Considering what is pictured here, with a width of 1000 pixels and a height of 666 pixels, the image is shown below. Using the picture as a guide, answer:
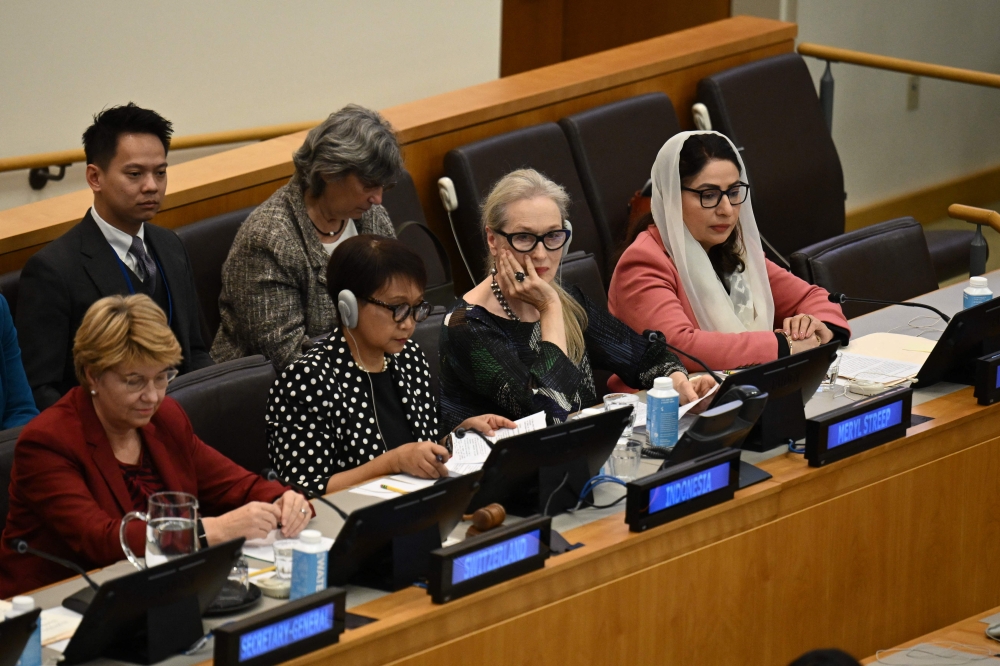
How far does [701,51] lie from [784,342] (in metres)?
2.09

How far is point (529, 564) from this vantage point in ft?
6.84

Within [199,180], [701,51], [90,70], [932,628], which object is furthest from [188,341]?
[701,51]

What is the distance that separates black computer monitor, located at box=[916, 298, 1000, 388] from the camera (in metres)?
2.88

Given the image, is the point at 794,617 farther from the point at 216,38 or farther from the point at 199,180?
the point at 216,38

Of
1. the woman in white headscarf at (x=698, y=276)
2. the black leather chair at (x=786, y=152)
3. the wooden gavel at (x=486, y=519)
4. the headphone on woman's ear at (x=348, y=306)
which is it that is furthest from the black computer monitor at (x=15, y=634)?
the black leather chair at (x=786, y=152)

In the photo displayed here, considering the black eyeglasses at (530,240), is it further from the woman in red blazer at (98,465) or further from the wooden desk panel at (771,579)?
the woman in red blazer at (98,465)

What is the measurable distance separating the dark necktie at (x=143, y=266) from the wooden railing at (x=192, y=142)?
1.13m

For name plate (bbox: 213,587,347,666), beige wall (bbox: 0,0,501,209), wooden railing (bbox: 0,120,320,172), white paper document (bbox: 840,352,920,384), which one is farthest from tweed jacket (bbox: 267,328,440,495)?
beige wall (bbox: 0,0,501,209)

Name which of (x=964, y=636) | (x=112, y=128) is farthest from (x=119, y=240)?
(x=964, y=636)

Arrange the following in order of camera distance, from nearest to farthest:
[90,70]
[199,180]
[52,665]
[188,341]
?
[52,665], [188,341], [199,180], [90,70]

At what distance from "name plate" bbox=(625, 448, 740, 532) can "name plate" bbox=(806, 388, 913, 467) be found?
0.71 ft

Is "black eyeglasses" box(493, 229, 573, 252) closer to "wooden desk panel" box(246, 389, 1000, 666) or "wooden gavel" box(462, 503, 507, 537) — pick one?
"wooden desk panel" box(246, 389, 1000, 666)

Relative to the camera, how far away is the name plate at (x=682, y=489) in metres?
2.23

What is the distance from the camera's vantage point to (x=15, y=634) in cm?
166
